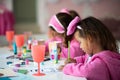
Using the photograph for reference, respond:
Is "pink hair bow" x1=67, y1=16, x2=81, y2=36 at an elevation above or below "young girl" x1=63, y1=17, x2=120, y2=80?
above

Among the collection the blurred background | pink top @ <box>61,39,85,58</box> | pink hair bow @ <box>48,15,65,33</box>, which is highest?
the blurred background

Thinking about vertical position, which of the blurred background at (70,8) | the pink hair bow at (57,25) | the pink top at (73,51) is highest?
the blurred background at (70,8)

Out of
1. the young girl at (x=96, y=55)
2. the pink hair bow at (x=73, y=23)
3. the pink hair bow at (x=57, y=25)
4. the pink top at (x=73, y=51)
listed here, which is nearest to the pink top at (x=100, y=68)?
the young girl at (x=96, y=55)

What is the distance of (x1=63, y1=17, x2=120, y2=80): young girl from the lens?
173cm

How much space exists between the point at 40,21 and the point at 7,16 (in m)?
0.63

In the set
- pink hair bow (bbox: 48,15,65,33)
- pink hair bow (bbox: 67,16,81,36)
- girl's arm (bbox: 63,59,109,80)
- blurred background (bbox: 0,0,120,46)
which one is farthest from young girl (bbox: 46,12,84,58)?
blurred background (bbox: 0,0,120,46)

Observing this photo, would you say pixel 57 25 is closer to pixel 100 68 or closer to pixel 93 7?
pixel 100 68

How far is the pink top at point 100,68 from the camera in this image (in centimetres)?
171

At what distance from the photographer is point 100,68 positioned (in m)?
1.73

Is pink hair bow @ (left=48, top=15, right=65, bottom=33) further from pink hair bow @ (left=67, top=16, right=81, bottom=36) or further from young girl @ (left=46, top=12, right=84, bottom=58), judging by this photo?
pink hair bow @ (left=67, top=16, right=81, bottom=36)

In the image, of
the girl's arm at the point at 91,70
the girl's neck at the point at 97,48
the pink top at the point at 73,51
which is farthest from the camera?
the pink top at the point at 73,51

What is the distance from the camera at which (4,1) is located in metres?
4.54

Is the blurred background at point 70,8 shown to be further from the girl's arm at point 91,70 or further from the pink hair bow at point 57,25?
A: the girl's arm at point 91,70

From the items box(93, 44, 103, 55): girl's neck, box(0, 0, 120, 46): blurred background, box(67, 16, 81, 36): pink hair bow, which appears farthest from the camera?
box(0, 0, 120, 46): blurred background
